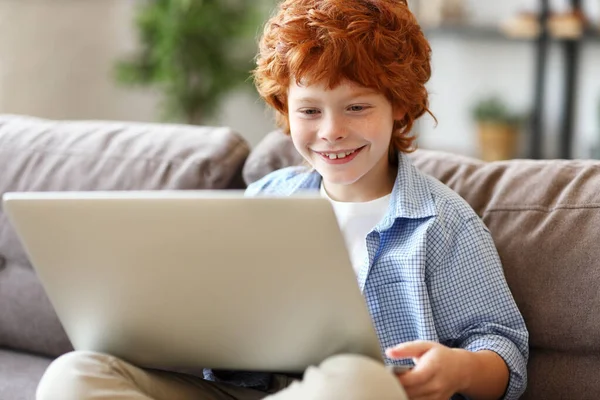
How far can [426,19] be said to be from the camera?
4.33 m

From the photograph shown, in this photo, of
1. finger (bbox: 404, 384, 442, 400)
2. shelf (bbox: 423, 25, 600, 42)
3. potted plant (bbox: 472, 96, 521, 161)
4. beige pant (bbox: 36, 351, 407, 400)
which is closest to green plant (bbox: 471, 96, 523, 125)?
potted plant (bbox: 472, 96, 521, 161)

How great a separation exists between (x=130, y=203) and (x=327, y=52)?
1.46 ft

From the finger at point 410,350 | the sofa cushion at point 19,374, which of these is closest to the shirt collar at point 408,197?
the finger at point 410,350

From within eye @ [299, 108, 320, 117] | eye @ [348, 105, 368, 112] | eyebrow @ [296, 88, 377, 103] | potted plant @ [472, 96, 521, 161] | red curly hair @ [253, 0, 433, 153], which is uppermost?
red curly hair @ [253, 0, 433, 153]

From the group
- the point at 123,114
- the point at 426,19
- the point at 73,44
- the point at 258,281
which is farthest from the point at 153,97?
the point at 258,281

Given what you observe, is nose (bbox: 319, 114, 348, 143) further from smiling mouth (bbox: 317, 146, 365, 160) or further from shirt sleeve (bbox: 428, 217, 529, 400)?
shirt sleeve (bbox: 428, 217, 529, 400)

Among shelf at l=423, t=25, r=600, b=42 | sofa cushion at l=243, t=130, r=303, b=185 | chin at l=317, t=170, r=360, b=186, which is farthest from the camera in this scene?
shelf at l=423, t=25, r=600, b=42

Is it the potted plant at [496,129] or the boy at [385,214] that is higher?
the boy at [385,214]

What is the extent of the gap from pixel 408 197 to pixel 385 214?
0.19ft

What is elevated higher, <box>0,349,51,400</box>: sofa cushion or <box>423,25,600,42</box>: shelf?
<box>423,25,600,42</box>: shelf

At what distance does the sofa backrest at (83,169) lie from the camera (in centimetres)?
173

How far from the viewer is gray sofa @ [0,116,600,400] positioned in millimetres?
1409

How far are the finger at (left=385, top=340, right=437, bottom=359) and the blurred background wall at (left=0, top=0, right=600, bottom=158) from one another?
9.39 ft

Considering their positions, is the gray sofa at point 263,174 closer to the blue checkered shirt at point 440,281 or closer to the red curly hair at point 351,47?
the blue checkered shirt at point 440,281
